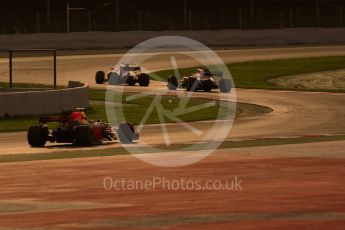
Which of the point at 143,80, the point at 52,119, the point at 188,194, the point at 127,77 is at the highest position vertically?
the point at 127,77

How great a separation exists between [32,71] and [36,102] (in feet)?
74.9

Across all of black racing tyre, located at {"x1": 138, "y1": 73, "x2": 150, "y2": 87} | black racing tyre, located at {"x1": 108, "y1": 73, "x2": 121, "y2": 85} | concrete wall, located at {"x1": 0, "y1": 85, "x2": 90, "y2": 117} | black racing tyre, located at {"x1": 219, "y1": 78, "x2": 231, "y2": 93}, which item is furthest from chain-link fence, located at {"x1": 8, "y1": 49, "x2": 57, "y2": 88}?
concrete wall, located at {"x1": 0, "y1": 85, "x2": 90, "y2": 117}

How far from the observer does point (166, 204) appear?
49.2 feet

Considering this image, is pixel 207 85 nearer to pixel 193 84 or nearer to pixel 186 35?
pixel 193 84

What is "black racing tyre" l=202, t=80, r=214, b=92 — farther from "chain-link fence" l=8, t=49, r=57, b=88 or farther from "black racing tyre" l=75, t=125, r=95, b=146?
"black racing tyre" l=75, t=125, r=95, b=146

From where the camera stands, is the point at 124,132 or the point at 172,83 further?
the point at 172,83

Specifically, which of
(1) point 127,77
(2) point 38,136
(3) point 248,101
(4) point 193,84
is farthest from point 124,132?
(1) point 127,77

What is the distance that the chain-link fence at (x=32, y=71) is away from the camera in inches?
1909

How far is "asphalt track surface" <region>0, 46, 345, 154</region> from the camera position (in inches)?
1104

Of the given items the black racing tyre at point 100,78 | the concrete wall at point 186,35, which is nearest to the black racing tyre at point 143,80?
the black racing tyre at point 100,78

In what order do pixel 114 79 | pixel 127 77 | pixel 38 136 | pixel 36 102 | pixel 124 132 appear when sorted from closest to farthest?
1. pixel 38 136
2. pixel 124 132
3. pixel 36 102
4. pixel 127 77
5. pixel 114 79

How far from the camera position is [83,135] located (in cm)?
2511

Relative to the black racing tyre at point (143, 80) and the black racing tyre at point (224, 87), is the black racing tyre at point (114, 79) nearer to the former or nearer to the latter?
the black racing tyre at point (143, 80)

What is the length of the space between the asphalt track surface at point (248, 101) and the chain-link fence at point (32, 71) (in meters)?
0.53
